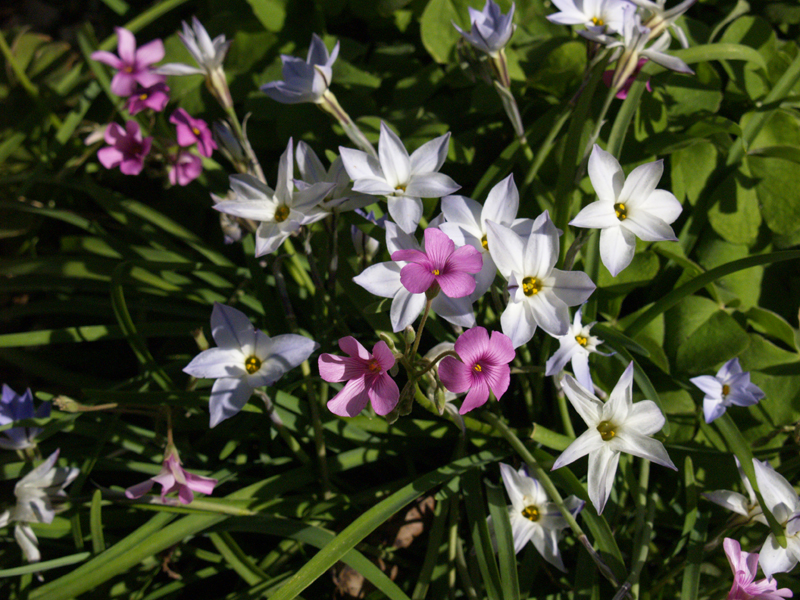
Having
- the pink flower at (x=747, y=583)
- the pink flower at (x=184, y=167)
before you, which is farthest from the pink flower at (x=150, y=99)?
the pink flower at (x=747, y=583)

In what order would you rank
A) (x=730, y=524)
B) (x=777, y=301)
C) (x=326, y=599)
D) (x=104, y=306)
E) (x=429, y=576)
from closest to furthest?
1. (x=730, y=524)
2. (x=429, y=576)
3. (x=326, y=599)
4. (x=777, y=301)
5. (x=104, y=306)

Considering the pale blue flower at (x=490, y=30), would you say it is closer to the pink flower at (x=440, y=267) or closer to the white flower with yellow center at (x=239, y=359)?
the pink flower at (x=440, y=267)

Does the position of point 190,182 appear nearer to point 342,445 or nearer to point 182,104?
point 182,104

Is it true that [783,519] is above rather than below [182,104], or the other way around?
below

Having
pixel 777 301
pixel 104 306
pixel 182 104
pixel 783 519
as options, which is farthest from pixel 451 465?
pixel 182 104

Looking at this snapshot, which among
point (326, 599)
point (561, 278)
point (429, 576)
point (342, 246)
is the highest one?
point (561, 278)

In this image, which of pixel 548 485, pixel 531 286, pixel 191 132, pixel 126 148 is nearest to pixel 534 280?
pixel 531 286
